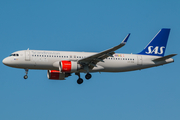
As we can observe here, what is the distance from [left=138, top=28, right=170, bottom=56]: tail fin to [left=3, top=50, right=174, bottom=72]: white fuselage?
1414 millimetres

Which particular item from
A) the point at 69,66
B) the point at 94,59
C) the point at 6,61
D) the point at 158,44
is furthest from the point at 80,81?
the point at 158,44

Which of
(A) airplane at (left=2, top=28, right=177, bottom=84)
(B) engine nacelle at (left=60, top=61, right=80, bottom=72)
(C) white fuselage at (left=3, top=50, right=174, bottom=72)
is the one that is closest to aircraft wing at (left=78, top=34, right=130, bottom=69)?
(A) airplane at (left=2, top=28, right=177, bottom=84)

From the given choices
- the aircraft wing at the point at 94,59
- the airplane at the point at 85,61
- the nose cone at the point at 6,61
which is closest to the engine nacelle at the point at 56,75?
the airplane at the point at 85,61

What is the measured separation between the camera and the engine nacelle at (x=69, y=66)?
45694mm

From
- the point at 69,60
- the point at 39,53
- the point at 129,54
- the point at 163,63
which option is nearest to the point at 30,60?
the point at 39,53

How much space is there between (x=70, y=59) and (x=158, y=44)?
14331 millimetres

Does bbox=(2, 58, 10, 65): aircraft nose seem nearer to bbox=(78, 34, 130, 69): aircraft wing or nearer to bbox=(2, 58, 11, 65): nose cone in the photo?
bbox=(2, 58, 11, 65): nose cone

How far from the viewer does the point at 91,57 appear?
45.8 meters

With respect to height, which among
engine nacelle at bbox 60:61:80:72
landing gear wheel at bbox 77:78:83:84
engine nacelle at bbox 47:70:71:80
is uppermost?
engine nacelle at bbox 60:61:80:72

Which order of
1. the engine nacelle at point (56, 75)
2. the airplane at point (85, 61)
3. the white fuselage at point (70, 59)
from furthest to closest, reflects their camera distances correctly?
the engine nacelle at point (56, 75), the white fuselage at point (70, 59), the airplane at point (85, 61)

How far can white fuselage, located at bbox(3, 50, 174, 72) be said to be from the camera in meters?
46.6

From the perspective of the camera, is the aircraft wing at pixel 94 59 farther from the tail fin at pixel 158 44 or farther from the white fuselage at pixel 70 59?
the tail fin at pixel 158 44

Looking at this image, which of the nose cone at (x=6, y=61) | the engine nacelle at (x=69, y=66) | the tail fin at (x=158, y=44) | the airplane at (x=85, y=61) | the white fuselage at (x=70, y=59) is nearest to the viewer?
the engine nacelle at (x=69, y=66)

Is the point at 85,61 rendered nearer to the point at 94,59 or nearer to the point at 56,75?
the point at 94,59
